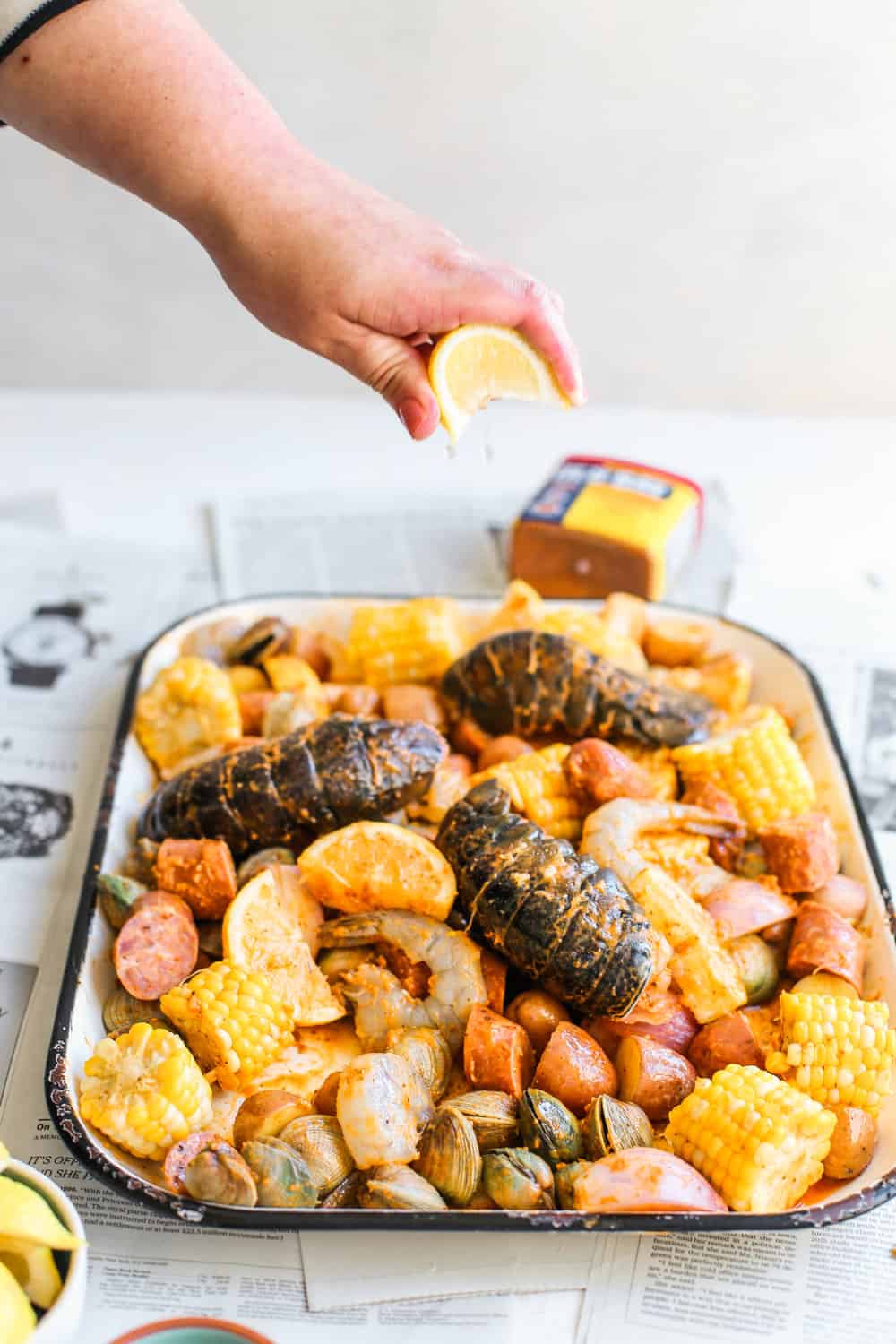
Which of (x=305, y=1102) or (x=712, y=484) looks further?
(x=712, y=484)

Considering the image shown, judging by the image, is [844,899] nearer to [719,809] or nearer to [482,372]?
[719,809]

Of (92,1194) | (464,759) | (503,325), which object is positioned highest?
(503,325)

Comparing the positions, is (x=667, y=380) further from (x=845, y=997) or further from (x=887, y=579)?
(x=845, y=997)

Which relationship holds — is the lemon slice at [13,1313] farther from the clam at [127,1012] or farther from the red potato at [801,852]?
the red potato at [801,852]

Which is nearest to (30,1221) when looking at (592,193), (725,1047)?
(725,1047)

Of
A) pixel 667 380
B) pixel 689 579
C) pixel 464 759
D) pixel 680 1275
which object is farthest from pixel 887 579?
pixel 680 1275

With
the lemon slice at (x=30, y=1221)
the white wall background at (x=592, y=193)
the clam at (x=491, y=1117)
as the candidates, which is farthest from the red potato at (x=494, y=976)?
the white wall background at (x=592, y=193)
